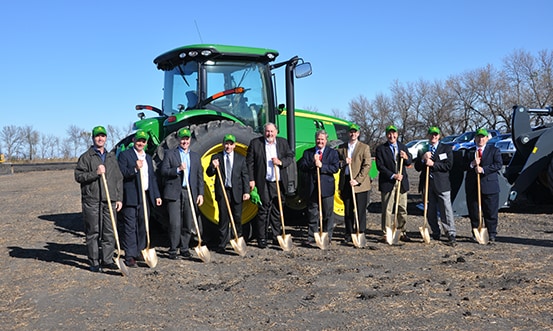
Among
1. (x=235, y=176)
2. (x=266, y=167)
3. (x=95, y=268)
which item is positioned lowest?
(x=95, y=268)

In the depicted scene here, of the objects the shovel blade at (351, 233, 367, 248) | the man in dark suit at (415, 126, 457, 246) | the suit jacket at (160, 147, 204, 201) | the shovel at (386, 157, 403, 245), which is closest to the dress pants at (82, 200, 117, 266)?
the suit jacket at (160, 147, 204, 201)

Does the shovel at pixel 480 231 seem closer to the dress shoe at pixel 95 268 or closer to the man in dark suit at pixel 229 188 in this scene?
the man in dark suit at pixel 229 188

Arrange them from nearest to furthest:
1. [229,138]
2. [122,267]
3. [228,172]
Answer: [122,267]
[229,138]
[228,172]

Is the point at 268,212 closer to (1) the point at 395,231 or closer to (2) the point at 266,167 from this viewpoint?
(2) the point at 266,167

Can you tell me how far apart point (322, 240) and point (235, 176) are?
1420 millimetres

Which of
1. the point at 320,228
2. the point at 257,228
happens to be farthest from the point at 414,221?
the point at 257,228

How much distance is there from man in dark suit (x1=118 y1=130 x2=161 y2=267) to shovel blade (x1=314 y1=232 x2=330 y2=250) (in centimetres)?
211

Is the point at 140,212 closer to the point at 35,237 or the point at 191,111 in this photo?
the point at 191,111

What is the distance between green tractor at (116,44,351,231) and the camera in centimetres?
715

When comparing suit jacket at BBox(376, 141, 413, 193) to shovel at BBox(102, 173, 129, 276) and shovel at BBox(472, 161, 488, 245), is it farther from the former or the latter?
shovel at BBox(102, 173, 129, 276)

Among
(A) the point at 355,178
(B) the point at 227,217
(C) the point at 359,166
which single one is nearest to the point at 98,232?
(B) the point at 227,217

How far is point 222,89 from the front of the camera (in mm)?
7688

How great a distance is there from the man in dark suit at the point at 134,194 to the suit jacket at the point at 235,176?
0.84 metres

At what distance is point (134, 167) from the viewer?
6.28m
